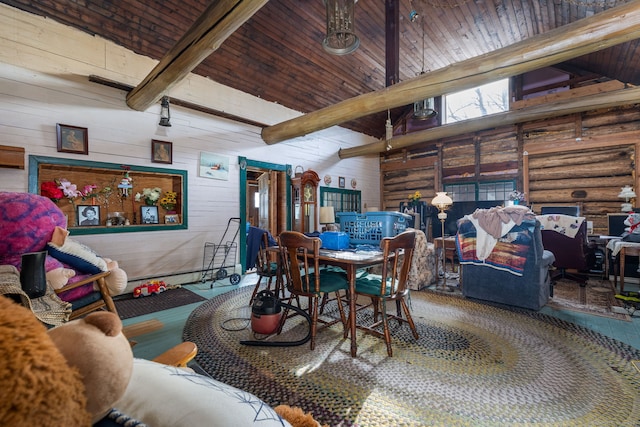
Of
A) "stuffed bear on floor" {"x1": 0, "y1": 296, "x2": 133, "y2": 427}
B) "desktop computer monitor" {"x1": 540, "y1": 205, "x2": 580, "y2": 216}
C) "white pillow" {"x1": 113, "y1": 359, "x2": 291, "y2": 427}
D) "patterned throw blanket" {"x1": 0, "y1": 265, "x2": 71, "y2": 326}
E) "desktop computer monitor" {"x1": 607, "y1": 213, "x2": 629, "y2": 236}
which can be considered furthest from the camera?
"desktop computer monitor" {"x1": 540, "y1": 205, "x2": 580, "y2": 216}

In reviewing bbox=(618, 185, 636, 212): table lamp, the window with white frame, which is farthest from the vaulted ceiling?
the window with white frame

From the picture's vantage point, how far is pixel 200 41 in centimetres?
280

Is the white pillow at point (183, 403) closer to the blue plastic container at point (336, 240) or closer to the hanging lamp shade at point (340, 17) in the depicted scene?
the blue plastic container at point (336, 240)

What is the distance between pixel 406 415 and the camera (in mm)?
1673

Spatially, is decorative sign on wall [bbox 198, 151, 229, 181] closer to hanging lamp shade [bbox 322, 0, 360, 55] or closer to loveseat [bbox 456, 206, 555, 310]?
hanging lamp shade [bbox 322, 0, 360, 55]

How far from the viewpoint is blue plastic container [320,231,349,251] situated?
282cm

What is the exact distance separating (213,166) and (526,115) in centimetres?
624

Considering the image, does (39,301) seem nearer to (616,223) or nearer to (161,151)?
(161,151)

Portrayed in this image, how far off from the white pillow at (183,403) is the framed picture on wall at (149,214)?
457 centimetres

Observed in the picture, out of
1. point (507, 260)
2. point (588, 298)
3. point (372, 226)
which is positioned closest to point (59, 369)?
point (372, 226)

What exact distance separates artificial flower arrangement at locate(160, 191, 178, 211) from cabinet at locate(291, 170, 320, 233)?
2.40 meters

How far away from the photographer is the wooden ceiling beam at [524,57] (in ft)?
7.97

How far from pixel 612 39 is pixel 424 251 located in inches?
119

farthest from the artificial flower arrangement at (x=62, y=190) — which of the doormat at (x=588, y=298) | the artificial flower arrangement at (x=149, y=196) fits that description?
the doormat at (x=588, y=298)
